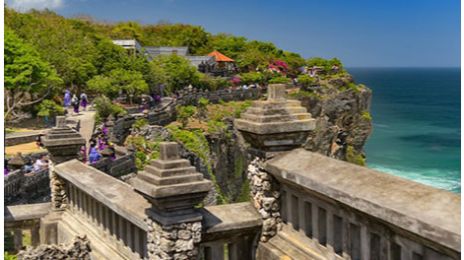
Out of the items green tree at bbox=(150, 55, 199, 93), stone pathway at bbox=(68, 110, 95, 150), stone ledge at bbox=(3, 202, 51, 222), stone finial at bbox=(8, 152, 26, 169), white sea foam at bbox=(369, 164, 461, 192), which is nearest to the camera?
stone ledge at bbox=(3, 202, 51, 222)

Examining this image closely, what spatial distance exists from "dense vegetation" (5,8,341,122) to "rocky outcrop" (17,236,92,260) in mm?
24444

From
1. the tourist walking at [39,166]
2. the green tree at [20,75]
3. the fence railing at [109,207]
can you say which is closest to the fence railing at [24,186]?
the tourist walking at [39,166]

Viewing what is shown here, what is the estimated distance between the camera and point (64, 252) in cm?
669

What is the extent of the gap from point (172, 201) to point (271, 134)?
50.0 inches

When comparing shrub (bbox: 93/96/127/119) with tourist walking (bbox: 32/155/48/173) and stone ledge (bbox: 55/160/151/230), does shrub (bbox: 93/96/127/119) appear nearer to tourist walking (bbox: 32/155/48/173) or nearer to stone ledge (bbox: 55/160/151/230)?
tourist walking (bbox: 32/155/48/173)

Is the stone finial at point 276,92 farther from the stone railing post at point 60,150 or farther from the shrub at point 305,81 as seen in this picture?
the shrub at point 305,81

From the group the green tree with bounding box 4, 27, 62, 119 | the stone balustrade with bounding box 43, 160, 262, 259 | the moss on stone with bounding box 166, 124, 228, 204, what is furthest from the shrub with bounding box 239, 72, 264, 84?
the stone balustrade with bounding box 43, 160, 262, 259

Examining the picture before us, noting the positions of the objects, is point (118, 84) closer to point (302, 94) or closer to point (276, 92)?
point (302, 94)

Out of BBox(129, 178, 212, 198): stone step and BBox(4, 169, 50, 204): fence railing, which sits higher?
BBox(129, 178, 212, 198): stone step

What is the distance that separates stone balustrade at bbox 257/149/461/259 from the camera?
366 centimetres

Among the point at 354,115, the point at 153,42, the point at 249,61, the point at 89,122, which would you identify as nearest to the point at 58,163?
the point at 89,122

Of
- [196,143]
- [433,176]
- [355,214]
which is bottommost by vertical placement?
[433,176]

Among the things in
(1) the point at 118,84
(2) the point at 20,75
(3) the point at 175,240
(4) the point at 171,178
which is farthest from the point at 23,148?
(4) the point at 171,178

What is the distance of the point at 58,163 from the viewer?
320 inches
